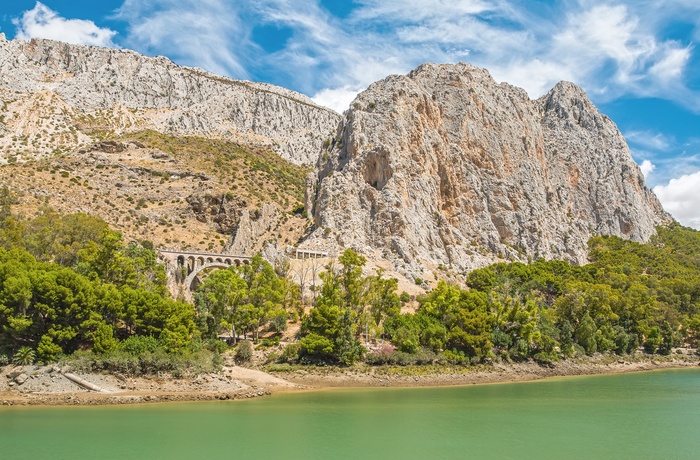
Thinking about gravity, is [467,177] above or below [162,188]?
above

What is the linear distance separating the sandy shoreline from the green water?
2029 millimetres

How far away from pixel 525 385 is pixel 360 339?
55.5ft

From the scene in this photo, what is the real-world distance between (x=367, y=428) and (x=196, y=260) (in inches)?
1843

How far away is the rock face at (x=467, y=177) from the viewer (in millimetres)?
85125

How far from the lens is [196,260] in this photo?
7106 cm

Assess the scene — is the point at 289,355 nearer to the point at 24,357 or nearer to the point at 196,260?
the point at 24,357

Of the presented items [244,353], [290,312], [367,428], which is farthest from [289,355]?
[367,428]

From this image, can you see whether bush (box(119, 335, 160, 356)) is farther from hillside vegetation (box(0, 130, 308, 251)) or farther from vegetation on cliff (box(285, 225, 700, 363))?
hillside vegetation (box(0, 130, 308, 251))

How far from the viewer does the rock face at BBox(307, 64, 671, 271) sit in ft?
279

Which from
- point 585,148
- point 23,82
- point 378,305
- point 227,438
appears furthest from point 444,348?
point 23,82

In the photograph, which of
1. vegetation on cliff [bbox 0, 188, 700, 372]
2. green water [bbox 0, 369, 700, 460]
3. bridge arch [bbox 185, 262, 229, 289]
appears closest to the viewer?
green water [bbox 0, 369, 700, 460]

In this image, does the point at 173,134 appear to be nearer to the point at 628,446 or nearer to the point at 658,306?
the point at 658,306

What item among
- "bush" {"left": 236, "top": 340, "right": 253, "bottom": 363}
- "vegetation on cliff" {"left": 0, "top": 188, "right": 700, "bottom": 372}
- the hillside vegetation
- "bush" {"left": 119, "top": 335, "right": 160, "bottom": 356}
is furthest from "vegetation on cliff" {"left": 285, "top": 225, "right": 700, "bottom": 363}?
the hillside vegetation

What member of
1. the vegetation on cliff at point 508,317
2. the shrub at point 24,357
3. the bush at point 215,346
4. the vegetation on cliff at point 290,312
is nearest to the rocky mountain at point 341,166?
the vegetation on cliff at point 508,317
